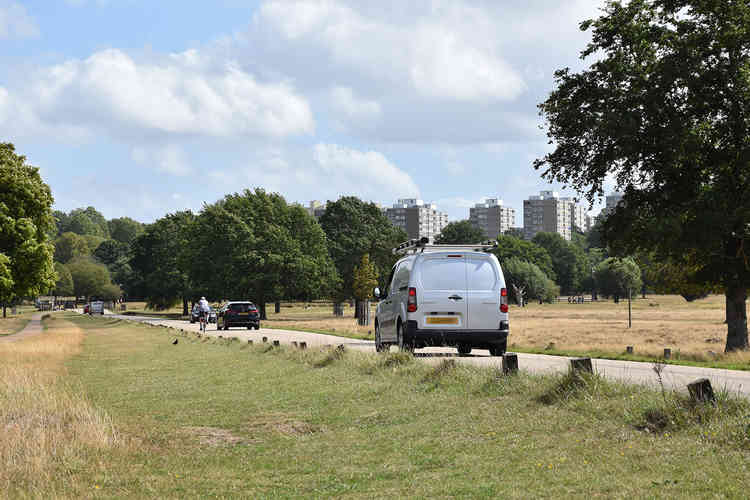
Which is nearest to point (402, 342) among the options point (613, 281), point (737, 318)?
point (737, 318)

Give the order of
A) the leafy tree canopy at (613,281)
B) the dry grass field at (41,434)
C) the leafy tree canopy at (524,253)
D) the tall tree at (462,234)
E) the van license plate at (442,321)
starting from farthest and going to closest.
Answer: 1. the leafy tree canopy at (524,253)
2. the tall tree at (462,234)
3. the leafy tree canopy at (613,281)
4. the van license plate at (442,321)
5. the dry grass field at (41,434)

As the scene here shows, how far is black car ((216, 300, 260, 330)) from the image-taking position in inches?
1815

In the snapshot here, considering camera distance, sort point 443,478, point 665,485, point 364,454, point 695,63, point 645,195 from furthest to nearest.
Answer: point 645,195, point 695,63, point 364,454, point 443,478, point 665,485

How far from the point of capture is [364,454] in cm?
830

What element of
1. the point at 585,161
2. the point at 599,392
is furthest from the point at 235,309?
the point at 599,392

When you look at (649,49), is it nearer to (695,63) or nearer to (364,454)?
(695,63)

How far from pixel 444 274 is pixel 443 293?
0.41 m

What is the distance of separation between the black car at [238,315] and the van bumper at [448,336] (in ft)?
97.3

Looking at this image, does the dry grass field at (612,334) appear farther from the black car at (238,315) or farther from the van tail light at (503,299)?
the van tail light at (503,299)

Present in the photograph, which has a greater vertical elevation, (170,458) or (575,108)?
(575,108)

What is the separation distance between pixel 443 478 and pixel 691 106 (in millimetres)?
20024

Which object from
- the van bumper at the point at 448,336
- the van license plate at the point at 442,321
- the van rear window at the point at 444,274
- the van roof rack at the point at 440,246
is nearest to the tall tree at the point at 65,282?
the van roof rack at the point at 440,246

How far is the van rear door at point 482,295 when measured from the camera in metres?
17.2

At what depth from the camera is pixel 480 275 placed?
684 inches
